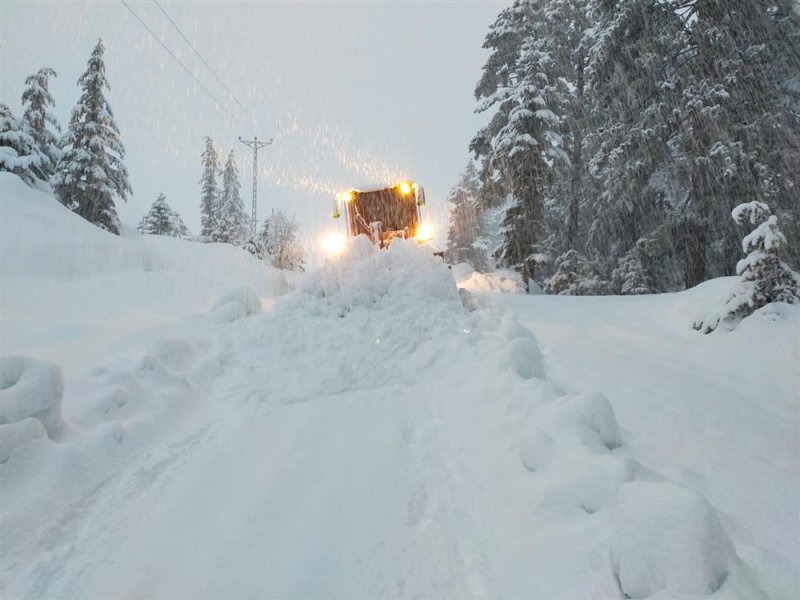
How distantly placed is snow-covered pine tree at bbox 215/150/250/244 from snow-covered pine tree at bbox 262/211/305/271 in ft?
10.8

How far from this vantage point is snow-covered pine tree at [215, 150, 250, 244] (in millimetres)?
35312

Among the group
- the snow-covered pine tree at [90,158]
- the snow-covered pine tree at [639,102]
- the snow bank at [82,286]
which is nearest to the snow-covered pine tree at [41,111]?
the snow-covered pine tree at [90,158]

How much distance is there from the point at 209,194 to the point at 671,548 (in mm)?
42022

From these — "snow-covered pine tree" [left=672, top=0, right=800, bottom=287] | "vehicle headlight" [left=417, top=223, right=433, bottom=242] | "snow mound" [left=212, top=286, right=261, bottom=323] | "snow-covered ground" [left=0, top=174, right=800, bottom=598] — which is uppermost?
"snow-covered pine tree" [left=672, top=0, right=800, bottom=287]

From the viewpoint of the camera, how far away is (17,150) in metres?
13.7

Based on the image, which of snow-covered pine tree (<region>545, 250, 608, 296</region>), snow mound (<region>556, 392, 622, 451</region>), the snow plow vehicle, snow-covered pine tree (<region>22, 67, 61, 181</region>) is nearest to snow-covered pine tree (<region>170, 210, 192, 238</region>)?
snow-covered pine tree (<region>22, 67, 61, 181</region>)

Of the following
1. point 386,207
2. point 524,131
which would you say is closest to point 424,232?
point 386,207

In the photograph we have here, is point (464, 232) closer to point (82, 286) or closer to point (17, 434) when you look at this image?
point (82, 286)

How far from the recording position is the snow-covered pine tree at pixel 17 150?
12.1m

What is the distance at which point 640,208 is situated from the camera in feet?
42.3

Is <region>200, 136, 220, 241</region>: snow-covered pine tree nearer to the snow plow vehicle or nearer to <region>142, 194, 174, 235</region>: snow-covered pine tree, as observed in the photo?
<region>142, 194, 174, 235</region>: snow-covered pine tree

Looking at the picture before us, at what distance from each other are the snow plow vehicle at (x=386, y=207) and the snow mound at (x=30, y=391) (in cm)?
912

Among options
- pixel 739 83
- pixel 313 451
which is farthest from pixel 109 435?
pixel 739 83

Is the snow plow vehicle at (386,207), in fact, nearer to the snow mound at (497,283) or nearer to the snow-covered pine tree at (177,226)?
the snow mound at (497,283)
